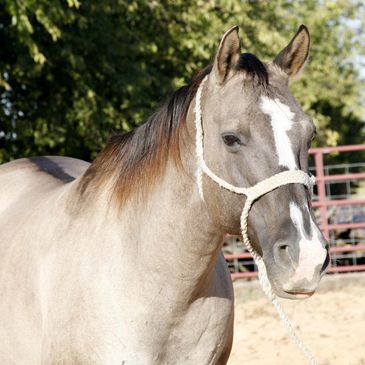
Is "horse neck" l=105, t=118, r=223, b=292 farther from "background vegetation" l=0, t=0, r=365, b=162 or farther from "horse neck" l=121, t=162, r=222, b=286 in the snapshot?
"background vegetation" l=0, t=0, r=365, b=162

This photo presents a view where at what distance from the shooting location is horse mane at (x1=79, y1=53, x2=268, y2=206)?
120 inches

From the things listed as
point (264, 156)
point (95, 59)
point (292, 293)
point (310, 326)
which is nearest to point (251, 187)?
point (264, 156)

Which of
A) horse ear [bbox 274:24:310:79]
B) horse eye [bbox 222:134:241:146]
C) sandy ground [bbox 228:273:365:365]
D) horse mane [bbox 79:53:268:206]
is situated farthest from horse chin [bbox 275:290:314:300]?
sandy ground [bbox 228:273:365:365]

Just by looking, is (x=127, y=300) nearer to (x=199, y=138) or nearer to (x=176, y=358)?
(x=176, y=358)

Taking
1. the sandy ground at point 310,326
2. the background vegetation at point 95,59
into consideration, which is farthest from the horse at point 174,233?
the background vegetation at point 95,59

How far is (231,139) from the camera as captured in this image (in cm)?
276

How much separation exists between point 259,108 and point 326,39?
1375 cm

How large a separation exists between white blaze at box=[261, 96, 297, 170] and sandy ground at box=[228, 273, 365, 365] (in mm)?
3667

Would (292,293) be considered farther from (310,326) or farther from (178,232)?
(310,326)

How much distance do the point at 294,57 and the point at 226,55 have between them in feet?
1.11

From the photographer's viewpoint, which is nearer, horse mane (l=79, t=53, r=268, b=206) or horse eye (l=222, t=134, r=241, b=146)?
horse eye (l=222, t=134, r=241, b=146)

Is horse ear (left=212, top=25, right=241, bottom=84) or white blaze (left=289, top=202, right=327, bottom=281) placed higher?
horse ear (left=212, top=25, right=241, bottom=84)

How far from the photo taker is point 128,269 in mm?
3037

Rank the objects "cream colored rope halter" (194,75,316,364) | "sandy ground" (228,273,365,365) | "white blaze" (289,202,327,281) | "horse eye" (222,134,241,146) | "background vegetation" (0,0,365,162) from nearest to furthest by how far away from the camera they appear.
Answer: "white blaze" (289,202,327,281), "cream colored rope halter" (194,75,316,364), "horse eye" (222,134,241,146), "sandy ground" (228,273,365,365), "background vegetation" (0,0,365,162)
